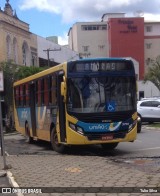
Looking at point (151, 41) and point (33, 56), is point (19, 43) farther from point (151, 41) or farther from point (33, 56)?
point (151, 41)

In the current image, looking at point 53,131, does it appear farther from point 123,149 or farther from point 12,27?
point 12,27

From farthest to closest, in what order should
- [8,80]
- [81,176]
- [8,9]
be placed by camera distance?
[8,9], [8,80], [81,176]

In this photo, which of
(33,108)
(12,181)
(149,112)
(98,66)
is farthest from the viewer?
(149,112)

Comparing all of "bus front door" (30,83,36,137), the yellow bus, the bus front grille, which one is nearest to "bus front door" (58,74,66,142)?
the yellow bus

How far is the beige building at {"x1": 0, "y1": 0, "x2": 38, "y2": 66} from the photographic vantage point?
40281 millimetres

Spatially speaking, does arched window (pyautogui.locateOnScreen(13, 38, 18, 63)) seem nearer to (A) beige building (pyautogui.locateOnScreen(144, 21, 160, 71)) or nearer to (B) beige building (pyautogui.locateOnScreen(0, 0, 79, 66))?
(B) beige building (pyautogui.locateOnScreen(0, 0, 79, 66))

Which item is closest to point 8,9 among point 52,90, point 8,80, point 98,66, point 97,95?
point 8,80

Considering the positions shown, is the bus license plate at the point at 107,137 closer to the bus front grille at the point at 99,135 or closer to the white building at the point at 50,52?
the bus front grille at the point at 99,135

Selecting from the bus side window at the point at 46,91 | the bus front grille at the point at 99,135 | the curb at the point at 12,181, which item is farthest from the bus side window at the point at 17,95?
the curb at the point at 12,181

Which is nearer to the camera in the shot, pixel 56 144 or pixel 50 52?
pixel 56 144

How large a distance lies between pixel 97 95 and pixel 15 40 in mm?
30661

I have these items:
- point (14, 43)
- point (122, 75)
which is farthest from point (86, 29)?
point (122, 75)

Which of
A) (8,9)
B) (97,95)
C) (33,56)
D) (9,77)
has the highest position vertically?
(8,9)

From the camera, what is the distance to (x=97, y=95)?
1384 cm
